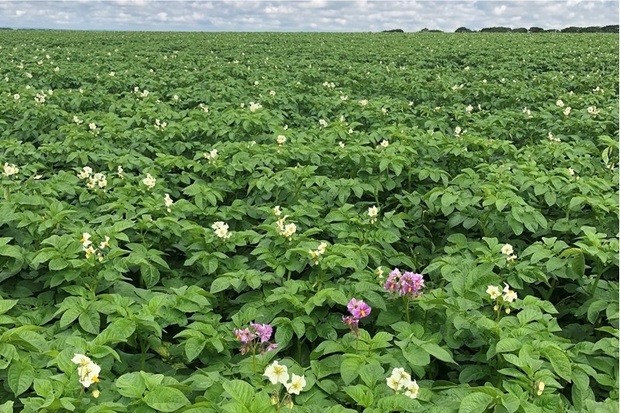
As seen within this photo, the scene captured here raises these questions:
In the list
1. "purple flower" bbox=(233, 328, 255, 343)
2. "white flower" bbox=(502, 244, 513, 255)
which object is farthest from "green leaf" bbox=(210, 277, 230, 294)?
"white flower" bbox=(502, 244, 513, 255)

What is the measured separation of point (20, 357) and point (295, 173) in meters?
2.34

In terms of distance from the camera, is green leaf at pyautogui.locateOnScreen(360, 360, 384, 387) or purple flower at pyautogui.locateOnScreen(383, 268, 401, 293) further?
purple flower at pyautogui.locateOnScreen(383, 268, 401, 293)

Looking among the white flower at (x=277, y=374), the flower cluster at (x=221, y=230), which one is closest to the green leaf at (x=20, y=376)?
the white flower at (x=277, y=374)

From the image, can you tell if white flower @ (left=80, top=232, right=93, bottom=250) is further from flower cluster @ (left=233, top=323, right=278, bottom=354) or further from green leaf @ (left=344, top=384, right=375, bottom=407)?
green leaf @ (left=344, top=384, right=375, bottom=407)

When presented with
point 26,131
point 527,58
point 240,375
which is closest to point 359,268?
point 240,375

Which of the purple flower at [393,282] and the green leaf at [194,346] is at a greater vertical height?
Answer: the purple flower at [393,282]

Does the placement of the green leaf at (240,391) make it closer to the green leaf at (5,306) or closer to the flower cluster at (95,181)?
the green leaf at (5,306)

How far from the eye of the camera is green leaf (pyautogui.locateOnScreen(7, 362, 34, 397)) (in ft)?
6.19

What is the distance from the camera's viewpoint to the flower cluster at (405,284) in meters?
2.36

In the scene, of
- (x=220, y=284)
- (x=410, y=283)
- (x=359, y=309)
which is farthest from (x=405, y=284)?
(x=220, y=284)

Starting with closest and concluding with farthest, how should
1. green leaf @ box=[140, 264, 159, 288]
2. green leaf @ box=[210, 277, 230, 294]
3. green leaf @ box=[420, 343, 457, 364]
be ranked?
green leaf @ box=[420, 343, 457, 364] → green leaf @ box=[210, 277, 230, 294] → green leaf @ box=[140, 264, 159, 288]

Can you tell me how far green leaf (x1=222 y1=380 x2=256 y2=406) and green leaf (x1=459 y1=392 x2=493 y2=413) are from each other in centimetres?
69

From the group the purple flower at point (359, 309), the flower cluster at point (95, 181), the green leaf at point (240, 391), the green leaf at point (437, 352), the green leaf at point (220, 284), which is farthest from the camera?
the flower cluster at point (95, 181)

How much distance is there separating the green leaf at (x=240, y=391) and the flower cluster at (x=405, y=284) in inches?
35.3
